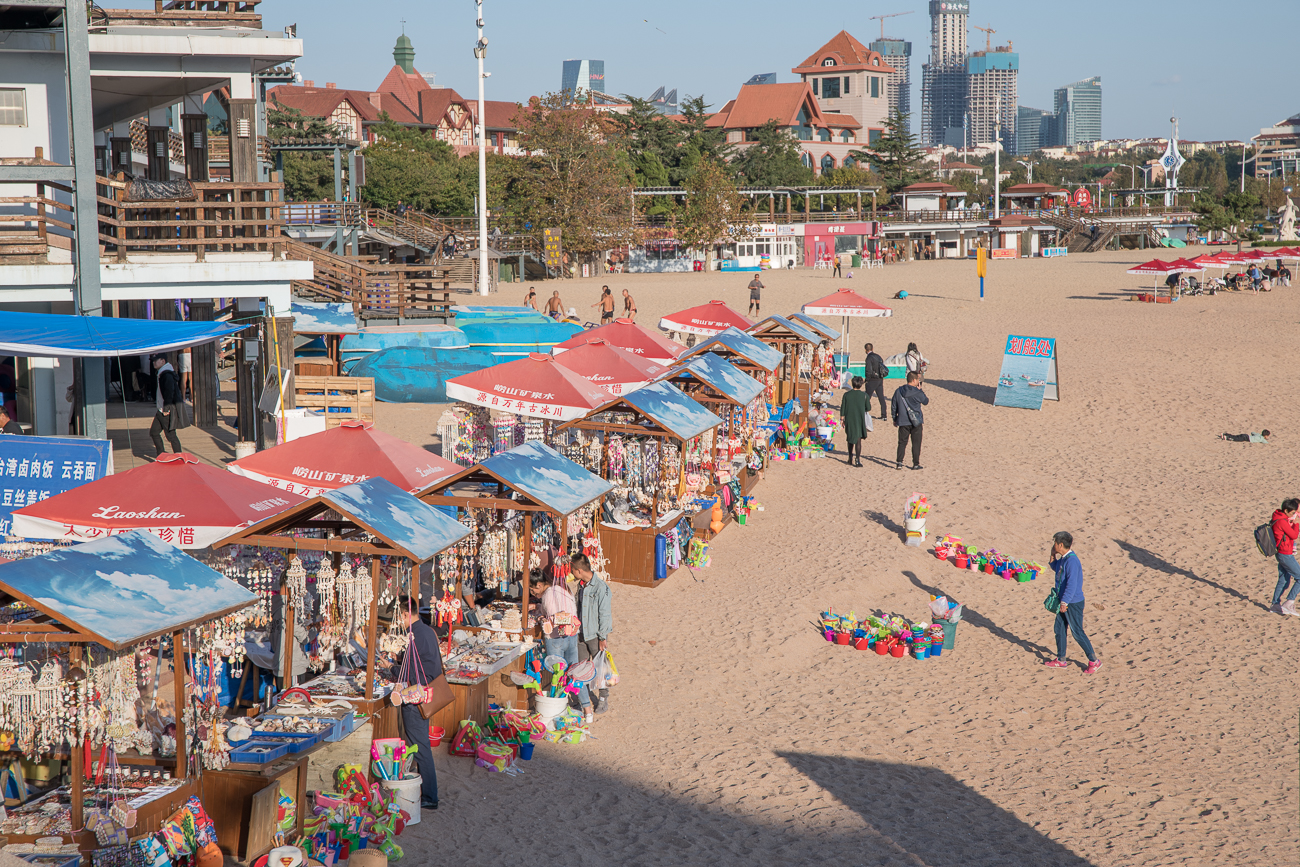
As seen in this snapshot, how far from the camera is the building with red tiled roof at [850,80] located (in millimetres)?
109875

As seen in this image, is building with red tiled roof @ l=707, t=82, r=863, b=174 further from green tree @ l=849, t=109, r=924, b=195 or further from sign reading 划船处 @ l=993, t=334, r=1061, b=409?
sign reading 划船处 @ l=993, t=334, r=1061, b=409

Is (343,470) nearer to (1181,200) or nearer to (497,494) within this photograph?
(497,494)

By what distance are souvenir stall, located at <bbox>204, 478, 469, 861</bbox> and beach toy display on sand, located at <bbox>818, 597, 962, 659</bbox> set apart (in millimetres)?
4058

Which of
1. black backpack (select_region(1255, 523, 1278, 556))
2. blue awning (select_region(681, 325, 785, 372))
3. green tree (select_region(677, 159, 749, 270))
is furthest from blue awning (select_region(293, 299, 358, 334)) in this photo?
green tree (select_region(677, 159, 749, 270))

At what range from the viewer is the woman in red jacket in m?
10.5

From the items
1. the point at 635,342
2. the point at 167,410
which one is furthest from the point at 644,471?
the point at 167,410

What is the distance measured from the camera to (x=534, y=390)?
12023mm

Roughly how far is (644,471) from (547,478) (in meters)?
2.67

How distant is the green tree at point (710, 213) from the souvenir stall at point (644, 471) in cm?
4338

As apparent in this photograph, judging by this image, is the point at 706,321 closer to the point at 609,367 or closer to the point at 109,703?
the point at 609,367

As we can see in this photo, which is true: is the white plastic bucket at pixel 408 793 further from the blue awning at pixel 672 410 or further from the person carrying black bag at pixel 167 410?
the person carrying black bag at pixel 167 410

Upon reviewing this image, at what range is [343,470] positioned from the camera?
8.75 metres

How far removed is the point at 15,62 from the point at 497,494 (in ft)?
33.8

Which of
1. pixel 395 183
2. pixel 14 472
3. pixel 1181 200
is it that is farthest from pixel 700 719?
pixel 1181 200
